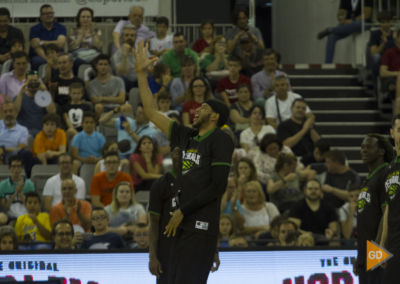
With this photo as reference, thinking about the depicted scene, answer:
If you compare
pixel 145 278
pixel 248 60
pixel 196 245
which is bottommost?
pixel 145 278

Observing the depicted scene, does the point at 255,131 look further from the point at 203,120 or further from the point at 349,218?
the point at 203,120

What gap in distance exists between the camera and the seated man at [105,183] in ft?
38.2

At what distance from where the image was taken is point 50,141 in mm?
12375

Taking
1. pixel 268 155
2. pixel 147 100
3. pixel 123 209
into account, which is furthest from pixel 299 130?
pixel 147 100

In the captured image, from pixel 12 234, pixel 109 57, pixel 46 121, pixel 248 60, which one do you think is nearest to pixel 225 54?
pixel 248 60

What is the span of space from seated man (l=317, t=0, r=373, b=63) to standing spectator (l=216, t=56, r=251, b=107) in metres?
3.62

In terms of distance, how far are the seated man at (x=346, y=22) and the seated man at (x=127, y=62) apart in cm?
473

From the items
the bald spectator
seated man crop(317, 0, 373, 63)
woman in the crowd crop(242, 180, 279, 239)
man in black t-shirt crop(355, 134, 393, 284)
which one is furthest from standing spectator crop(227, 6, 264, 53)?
man in black t-shirt crop(355, 134, 393, 284)

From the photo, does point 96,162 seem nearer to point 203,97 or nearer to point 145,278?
point 203,97

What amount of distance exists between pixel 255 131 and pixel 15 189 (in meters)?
3.68

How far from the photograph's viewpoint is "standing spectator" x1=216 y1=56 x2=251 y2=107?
1408 cm

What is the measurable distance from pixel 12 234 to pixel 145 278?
5.43 feet

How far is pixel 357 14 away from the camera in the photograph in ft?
55.5

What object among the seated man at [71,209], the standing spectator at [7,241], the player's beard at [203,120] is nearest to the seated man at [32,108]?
the seated man at [71,209]
